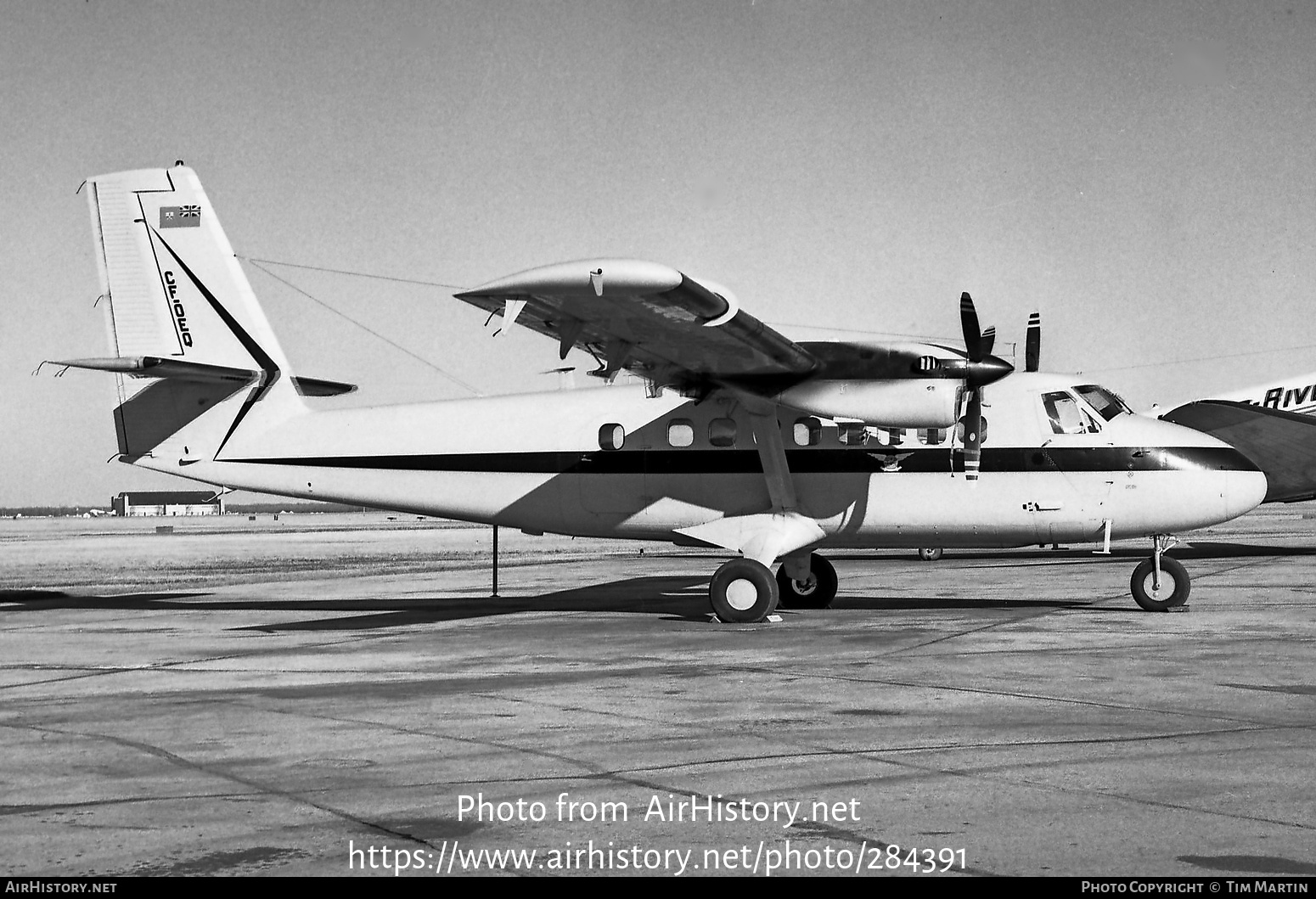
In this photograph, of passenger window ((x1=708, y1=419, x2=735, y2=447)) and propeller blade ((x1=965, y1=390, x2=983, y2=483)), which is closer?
propeller blade ((x1=965, y1=390, x2=983, y2=483))

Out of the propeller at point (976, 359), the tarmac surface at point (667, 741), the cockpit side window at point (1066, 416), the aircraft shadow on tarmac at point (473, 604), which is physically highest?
the propeller at point (976, 359)

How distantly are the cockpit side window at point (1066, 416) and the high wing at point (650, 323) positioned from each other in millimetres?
4232

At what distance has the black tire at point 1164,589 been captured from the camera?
1797 centimetres

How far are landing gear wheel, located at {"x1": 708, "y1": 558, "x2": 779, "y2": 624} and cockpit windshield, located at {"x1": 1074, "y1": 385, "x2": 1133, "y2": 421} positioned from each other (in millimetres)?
5714

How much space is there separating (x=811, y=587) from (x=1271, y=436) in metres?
23.2

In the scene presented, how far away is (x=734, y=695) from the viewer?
35.4 feet

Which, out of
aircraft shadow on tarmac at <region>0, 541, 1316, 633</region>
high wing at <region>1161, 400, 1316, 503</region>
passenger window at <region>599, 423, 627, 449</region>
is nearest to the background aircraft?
high wing at <region>1161, 400, 1316, 503</region>

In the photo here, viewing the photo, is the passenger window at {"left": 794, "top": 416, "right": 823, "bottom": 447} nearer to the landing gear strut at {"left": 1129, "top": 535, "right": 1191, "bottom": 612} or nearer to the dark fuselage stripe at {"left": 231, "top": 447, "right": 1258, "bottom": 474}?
the dark fuselage stripe at {"left": 231, "top": 447, "right": 1258, "bottom": 474}

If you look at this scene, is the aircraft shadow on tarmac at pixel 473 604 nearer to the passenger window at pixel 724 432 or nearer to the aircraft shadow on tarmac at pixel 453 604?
the aircraft shadow on tarmac at pixel 453 604

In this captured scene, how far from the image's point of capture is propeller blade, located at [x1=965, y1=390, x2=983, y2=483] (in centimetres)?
1739

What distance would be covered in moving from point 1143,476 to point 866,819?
13.2 m

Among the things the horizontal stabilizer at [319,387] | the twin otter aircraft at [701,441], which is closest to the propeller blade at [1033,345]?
the twin otter aircraft at [701,441]
